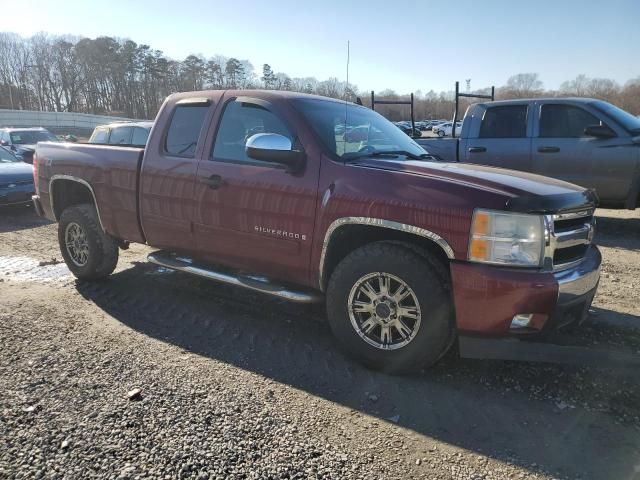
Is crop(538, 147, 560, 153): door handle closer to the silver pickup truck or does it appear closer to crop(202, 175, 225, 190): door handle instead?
the silver pickup truck

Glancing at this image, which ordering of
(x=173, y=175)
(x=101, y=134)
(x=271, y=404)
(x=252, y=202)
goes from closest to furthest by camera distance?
(x=271, y=404) → (x=252, y=202) → (x=173, y=175) → (x=101, y=134)

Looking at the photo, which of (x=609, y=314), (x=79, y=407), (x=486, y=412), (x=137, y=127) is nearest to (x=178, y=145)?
(x=79, y=407)

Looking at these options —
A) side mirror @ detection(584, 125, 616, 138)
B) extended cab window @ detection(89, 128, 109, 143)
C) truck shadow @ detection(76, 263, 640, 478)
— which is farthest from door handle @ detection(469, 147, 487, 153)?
extended cab window @ detection(89, 128, 109, 143)

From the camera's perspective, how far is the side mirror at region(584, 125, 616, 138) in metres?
7.10

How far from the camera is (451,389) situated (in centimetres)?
308

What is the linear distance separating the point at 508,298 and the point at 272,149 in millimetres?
1845

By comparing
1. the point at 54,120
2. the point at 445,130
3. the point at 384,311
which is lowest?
the point at 384,311

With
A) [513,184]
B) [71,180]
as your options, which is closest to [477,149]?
[513,184]

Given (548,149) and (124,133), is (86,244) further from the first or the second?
(548,149)

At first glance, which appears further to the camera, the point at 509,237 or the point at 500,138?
the point at 500,138

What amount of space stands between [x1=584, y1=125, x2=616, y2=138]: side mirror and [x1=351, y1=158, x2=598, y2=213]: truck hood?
4489 millimetres

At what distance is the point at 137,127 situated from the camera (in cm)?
1047

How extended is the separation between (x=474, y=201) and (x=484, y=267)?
396 millimetres

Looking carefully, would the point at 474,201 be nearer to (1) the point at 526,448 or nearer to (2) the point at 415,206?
(2) the point at 415,206
